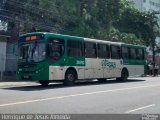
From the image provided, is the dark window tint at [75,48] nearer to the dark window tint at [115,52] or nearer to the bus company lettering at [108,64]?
the bus company lettering at [108,64]

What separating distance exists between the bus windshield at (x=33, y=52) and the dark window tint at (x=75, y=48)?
7.26ft

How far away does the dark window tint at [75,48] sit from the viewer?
2159 centimetres

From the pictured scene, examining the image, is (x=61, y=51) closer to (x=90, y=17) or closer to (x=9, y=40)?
(x=9, y=40)

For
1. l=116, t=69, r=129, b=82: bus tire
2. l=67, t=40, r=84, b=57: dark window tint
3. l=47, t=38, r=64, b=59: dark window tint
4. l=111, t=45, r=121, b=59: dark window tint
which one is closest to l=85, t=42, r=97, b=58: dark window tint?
l=67, t=40, r=84, b=57: dark window tint

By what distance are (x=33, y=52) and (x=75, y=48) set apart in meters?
3.23

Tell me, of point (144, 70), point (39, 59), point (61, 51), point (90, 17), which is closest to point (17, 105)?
point (39, 59)

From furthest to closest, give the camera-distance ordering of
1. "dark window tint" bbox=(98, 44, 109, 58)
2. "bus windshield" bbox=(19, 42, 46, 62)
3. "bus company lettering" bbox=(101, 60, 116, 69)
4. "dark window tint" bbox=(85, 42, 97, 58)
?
1. "bus company lettering" bbox=(101, 60, 116, 69)
2. "dark window tint" bbox=(98, 44, 109, 58)
3. "dark window tint" bbox=(85, 42, 97, 58)
4. "bus windshield" bbox=(19, 42, 46, 62)

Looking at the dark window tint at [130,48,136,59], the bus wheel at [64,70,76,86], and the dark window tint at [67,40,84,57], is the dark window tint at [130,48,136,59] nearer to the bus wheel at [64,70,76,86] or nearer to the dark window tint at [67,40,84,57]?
the dark window tint at [67,40,84,57]

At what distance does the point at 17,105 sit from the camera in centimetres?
1174

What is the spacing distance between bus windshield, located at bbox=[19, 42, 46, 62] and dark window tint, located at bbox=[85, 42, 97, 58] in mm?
4315

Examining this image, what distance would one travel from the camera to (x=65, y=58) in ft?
68.9

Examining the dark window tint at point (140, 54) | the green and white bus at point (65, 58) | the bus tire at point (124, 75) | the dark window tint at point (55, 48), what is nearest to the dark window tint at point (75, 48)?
the green and white bus at point (65, 58)

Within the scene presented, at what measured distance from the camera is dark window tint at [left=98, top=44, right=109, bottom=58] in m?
24.7

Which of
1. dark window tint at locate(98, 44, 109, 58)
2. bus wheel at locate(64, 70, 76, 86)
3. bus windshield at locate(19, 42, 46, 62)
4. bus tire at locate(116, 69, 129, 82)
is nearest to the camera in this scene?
bus windshield at locate(19, 42, 46, 62)
